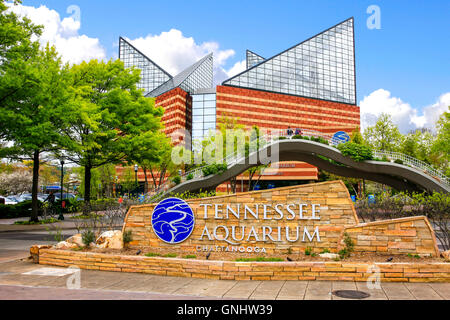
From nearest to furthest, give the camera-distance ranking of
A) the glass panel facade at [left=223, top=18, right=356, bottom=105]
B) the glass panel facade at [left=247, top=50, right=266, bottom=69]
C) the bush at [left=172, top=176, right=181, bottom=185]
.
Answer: the bush at [left=172, top=176, right=181, bottom=185] → the glass panel facade at [left=223, top=18, right=356, bottom=105] → the glass panel facade at [left=247, top=50, right=266, bottom=69]

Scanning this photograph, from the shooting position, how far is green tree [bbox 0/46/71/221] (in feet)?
67.6

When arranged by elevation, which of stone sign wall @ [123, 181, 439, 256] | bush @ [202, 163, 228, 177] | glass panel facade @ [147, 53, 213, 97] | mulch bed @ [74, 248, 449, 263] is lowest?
mulch bed @ [74, 248, 449, 263]

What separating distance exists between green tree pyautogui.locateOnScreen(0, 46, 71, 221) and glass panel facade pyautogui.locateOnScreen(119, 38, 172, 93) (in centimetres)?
8768

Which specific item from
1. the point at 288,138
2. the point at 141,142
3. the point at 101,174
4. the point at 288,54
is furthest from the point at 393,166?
the point at 288,54

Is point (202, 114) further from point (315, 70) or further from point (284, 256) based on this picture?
point (284, 256)

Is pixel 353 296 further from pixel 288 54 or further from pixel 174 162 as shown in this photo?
pixel 288 54

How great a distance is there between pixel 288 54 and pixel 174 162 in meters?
49.2

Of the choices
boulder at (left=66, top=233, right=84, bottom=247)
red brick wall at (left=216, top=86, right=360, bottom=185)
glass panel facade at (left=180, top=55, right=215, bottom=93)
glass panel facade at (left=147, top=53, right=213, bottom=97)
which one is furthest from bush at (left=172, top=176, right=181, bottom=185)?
glass panel facade at (left=180, top=55, right=215, bottom=93)

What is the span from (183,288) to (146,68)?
11044 centimetres

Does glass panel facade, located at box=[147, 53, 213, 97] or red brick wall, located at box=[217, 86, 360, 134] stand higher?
glass panel facade, located at box=[147, 53, 213, 97]

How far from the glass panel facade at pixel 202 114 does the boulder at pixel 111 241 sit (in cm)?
6884

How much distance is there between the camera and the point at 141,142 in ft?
97.9

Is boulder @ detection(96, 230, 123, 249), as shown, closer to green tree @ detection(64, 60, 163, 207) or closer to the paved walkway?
the paved walkway

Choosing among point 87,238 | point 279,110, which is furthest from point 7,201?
point 279,110
